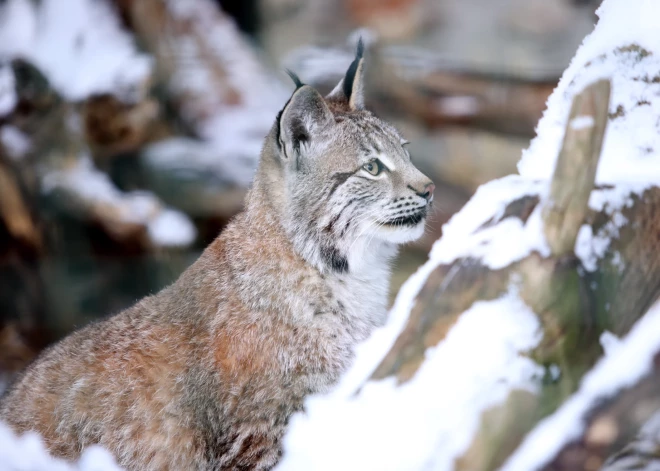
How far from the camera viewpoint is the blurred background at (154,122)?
254 centimetres

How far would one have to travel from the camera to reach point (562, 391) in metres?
1.33

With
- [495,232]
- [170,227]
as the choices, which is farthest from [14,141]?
[495,232]

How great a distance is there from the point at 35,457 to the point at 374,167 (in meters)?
1.26

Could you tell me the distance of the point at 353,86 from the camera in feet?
6.81

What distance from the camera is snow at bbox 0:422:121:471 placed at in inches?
74.1

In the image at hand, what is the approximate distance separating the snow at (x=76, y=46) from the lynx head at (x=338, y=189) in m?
1.26

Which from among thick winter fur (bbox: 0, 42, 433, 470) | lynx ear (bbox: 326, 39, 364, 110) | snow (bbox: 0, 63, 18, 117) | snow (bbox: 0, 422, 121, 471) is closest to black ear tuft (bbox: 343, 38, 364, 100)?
lynx ear (bbox: 326, 39, 364, 110)

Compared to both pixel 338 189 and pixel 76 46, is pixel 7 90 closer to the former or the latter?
pixel 76 46

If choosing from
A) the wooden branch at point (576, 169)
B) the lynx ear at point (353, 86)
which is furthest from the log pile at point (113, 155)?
the wooden branch at point (576, 169)

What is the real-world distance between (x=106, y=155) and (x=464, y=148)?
61.4 inches

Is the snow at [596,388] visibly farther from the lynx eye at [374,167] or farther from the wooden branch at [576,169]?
the lynx eye at [374,167]

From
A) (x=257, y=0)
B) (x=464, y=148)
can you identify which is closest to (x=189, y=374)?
(x=464, y=148)

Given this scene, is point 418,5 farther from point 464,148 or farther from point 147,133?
point 147,133

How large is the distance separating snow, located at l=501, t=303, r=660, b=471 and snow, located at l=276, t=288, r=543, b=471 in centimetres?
8
